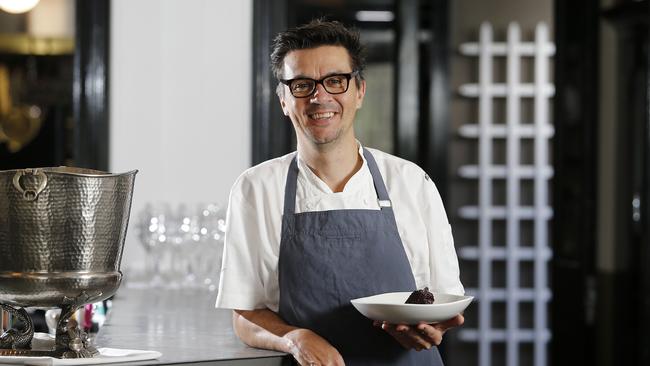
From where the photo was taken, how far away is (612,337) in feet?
15.3

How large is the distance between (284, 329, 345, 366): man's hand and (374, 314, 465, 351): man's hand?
112 mm

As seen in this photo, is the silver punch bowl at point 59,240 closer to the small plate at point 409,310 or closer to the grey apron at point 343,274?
the grey apron at point 343,274

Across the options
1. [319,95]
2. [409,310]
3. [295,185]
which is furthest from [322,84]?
[409,310]

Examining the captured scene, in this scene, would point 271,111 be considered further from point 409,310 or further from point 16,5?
point 409,310

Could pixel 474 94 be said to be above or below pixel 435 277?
above

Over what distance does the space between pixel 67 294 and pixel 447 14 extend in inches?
131

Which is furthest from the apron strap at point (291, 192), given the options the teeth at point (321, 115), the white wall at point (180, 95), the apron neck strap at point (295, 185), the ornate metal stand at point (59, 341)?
the white wall at point (180, 95)

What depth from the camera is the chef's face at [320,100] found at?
7.06 feet

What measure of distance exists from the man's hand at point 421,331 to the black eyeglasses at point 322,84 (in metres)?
0.50

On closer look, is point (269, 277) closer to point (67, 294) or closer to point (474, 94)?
point (67, 294)

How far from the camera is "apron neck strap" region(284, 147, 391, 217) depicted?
7.22ft

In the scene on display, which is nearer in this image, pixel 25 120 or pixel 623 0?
pixel 623 0

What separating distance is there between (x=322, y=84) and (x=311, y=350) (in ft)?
1.85

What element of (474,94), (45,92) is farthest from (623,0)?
(45,92)
